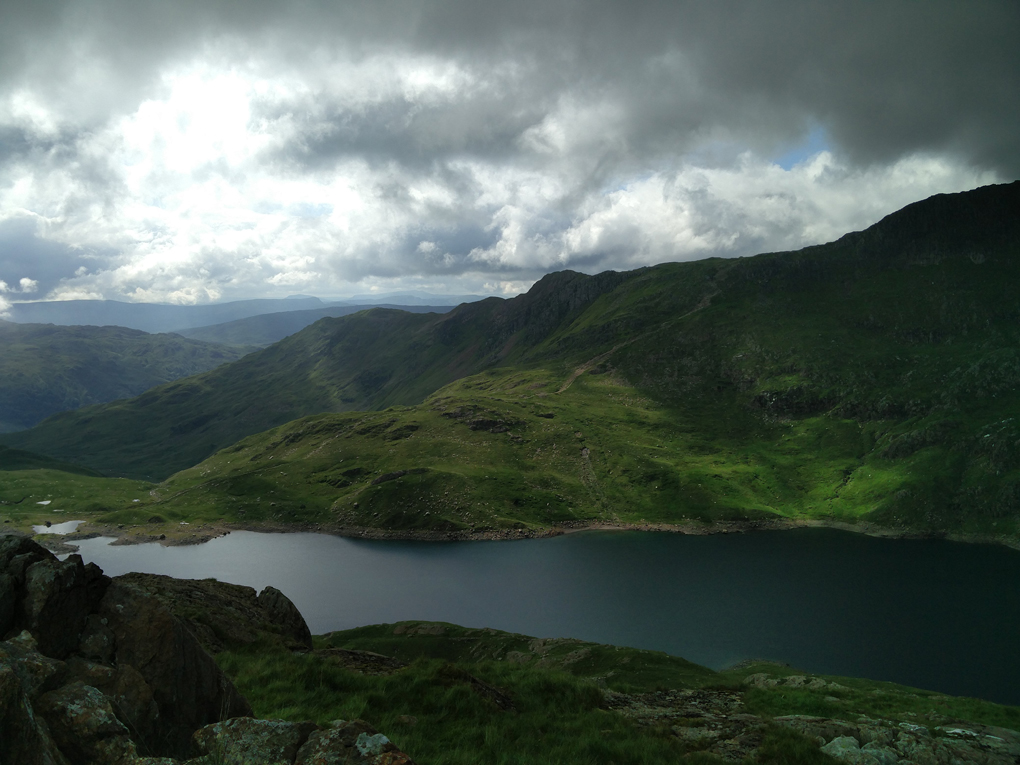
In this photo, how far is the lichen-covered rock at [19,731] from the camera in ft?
21.7

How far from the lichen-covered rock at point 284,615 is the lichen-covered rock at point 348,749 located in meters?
21.0

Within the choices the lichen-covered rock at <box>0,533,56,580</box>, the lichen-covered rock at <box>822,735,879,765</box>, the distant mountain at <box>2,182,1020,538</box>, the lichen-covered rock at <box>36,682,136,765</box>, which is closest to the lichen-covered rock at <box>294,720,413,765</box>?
the lichen-covered rock at <box>36,682,136,765</box>

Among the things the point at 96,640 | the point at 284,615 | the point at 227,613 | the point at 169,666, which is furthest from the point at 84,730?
the point at 284,615

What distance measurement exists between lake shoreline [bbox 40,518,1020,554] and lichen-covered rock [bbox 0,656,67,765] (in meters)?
122

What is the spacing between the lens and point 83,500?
167625 mm

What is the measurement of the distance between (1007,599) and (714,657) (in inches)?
2198

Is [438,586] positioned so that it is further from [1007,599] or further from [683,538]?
[1007,599]

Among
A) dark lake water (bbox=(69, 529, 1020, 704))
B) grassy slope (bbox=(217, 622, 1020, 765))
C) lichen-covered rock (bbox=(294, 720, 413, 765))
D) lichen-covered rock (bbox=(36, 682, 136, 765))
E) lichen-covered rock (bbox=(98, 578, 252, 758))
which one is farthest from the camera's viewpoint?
dark lake water (bbox=(69, 529, 1020, 704))

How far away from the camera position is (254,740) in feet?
28.3

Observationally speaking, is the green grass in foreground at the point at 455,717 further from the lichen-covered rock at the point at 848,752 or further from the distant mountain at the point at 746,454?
the distant mountain at the point at 746,454

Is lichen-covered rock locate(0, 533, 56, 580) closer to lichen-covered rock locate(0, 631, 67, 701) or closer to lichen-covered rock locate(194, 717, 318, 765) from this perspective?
lichen-covered rock locate(0, 631, 67, 701)

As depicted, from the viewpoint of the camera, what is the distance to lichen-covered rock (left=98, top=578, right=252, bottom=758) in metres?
10.3

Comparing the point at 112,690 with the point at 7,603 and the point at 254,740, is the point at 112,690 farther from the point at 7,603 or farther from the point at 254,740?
the point at 254,740

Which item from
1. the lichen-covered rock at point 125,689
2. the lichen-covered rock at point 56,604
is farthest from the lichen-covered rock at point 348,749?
the lichen-covered rock at point 56,604
